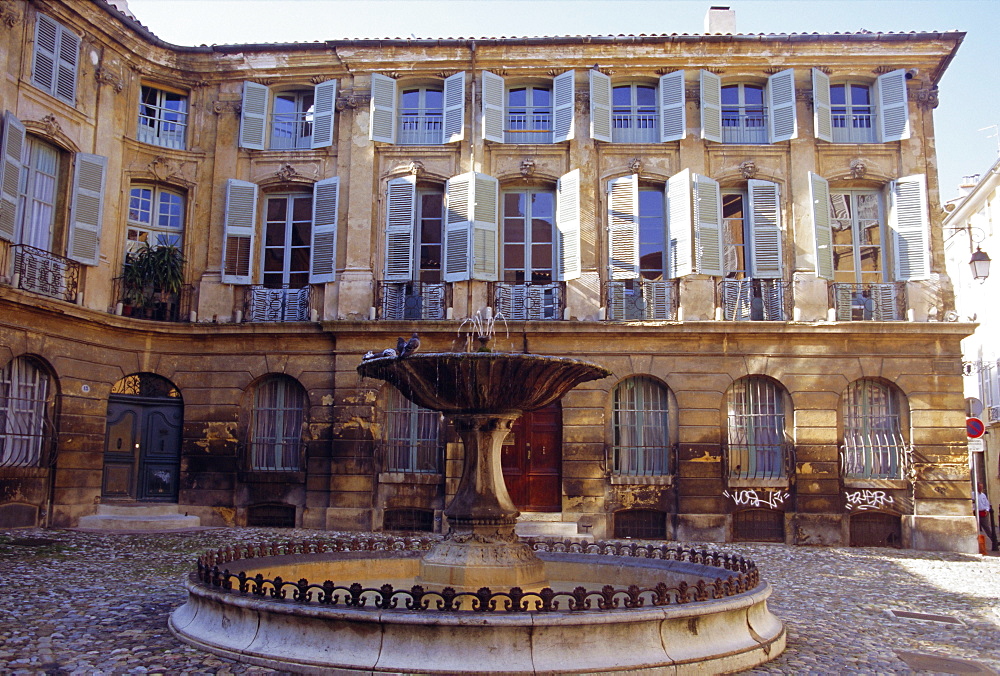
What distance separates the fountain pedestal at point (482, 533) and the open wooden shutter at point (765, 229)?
36.3ft

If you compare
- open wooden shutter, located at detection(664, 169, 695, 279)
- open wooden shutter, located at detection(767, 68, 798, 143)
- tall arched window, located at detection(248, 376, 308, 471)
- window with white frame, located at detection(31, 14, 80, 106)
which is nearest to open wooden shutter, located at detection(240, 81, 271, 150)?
window with white frame, located at detection(31, 14, 80, 106)

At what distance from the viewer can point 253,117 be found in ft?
63.9

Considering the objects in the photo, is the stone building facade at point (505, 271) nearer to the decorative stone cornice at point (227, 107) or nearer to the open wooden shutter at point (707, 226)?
the open wooden shutter at point (707, 226)

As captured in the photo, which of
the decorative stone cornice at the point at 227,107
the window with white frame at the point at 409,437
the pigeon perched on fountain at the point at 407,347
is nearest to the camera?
the pigeon perched on fountain at the point at 407,347

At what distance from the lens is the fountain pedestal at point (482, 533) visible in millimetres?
7938

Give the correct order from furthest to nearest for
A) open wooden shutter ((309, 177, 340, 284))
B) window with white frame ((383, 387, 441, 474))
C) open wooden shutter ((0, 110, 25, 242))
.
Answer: open wooden shutter ((309, 177, 340, 284))
window with white frame ((383, 387, 441, 474))
open wooden shutter ((0, 110, 25, 242))

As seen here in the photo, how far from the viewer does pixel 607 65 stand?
62.6ft

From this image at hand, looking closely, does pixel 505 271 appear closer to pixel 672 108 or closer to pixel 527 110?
pixel 527 110

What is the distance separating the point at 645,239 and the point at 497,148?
370 cm

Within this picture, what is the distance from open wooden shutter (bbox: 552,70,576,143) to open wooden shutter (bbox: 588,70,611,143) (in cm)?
42

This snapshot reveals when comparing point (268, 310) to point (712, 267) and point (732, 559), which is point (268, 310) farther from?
point (732, 559)

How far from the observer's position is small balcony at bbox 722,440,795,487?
17.6m

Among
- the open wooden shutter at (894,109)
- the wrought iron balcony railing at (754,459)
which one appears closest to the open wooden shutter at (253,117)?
the wrought iron balcony railing at (754,459)

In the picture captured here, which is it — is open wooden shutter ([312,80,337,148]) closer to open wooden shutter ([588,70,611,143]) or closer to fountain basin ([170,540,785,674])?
open wooden shutter ([588,70,611,143])
